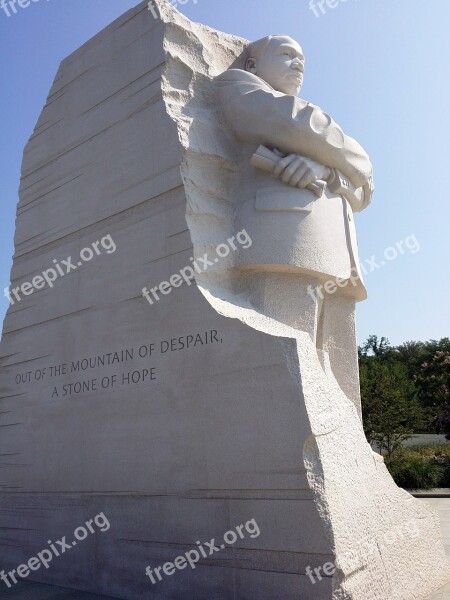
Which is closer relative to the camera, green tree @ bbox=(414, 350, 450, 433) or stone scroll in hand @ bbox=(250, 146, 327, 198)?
stone scroll in hand @ bbox=(250, 146, 327, 198)

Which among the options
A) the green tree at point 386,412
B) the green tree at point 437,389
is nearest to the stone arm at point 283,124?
the green tree at point 386,412

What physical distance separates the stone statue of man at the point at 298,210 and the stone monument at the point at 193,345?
0.02 meters

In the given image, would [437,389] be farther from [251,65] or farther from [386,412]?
[251,65]

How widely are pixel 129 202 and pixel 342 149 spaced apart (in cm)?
196

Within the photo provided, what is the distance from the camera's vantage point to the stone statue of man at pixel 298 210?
5.00m

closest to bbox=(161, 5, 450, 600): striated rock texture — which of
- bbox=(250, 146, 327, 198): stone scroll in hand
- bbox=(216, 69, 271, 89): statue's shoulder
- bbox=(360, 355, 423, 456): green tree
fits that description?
bbox=(216, 69, 271, 89): statue's shoulder

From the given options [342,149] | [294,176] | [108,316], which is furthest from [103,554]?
[342,149]

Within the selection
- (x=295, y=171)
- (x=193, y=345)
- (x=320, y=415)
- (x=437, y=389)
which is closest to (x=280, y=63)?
(x=295, y=171)

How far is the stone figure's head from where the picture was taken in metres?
5.79

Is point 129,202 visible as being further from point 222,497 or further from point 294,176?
point 222,497

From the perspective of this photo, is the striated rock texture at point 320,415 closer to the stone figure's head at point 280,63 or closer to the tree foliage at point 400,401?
the stone figure's head at point 280,63

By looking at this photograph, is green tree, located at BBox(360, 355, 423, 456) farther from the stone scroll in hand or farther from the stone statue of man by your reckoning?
the stone scroll in hand

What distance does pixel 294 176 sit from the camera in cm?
507

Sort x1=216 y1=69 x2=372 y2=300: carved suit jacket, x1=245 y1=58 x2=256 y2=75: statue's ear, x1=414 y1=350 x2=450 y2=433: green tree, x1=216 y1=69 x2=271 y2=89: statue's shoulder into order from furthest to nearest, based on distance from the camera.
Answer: x1=414 y1=350 x2=450 y2=433: green tree → x1=245 y1=58 x2=256 y2=75: statue's ear → x1=216 y1=69 x2=271 y2=89: statue's shoulder → x1=216 y1=69 x2=372 y2=300: carved suit jacket
